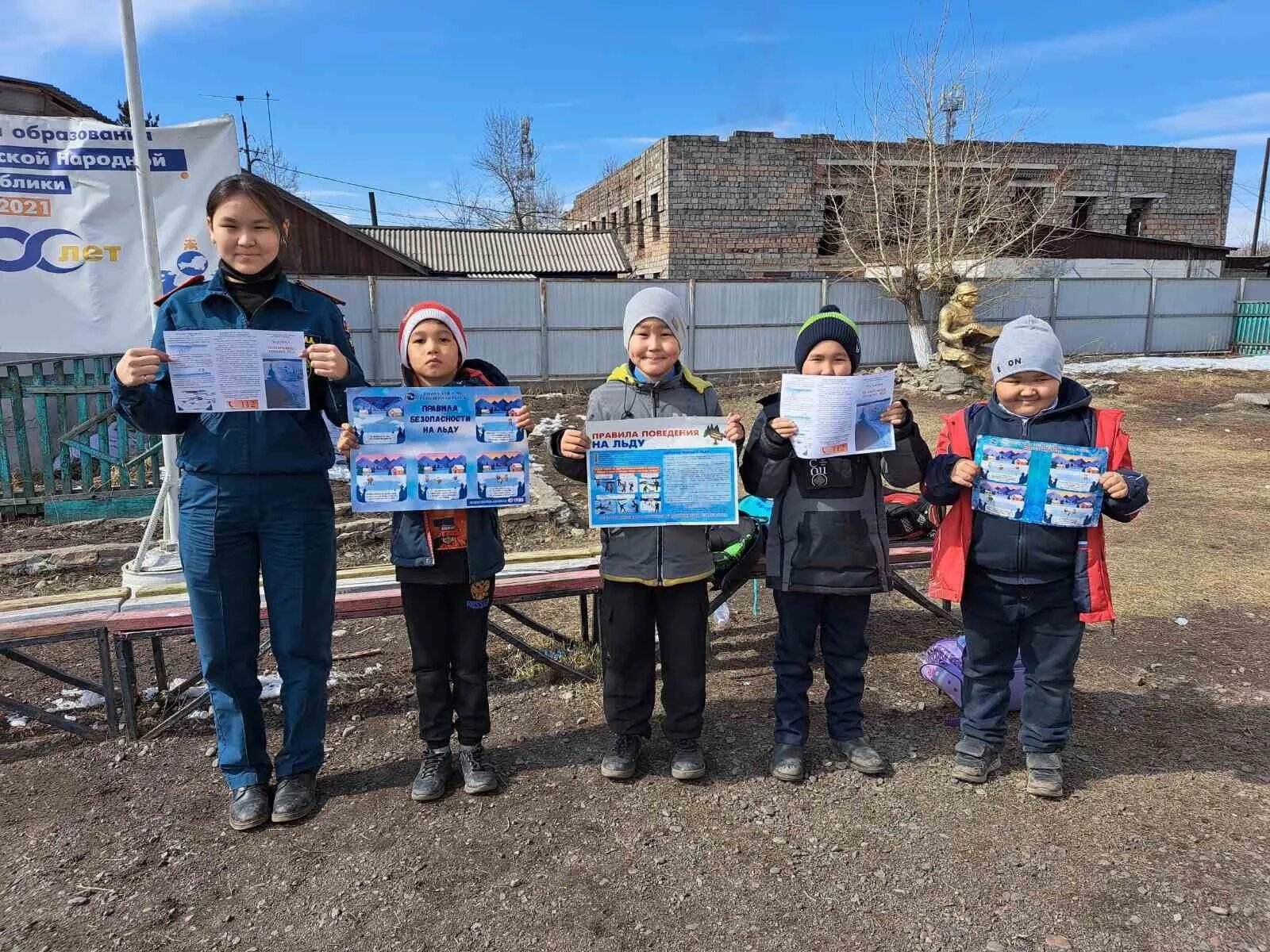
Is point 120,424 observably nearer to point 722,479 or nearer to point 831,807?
point 722,479

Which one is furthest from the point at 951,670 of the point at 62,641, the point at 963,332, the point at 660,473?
the point at 963,332

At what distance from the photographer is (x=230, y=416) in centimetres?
259

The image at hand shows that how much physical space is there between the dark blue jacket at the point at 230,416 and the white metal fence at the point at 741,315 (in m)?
14.0

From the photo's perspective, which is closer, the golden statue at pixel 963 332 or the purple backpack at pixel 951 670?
the purple backpack at pixel 951 670

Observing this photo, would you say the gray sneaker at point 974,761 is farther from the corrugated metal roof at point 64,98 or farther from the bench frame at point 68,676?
the corrugated metal roof at point 64,98

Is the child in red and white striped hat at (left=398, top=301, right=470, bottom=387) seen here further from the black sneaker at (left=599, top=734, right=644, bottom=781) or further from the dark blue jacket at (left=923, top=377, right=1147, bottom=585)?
the dark blue jacket at (left=923, top=377, right=1147, bottom=585)

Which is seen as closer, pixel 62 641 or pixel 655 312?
pixel 655 312

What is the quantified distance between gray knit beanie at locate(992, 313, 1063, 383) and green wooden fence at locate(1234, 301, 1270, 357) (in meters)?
24.2

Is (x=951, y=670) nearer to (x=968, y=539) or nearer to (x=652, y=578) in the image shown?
(x=968, y=539)

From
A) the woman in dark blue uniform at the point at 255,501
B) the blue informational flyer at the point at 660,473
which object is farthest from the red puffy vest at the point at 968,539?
the woman in dark blue uniform at the point at 255,501

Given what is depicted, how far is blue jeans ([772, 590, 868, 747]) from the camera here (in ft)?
9.88

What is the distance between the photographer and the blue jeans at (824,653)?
301 cm

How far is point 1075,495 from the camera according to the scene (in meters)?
2.71

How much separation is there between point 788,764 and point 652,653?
68 cm
